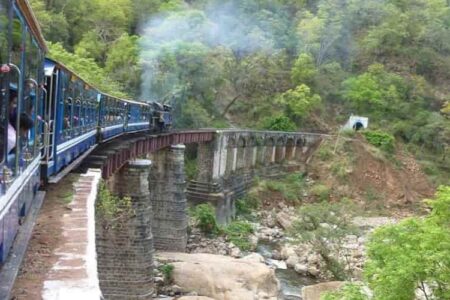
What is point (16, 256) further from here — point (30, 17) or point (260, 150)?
point (260, 150)

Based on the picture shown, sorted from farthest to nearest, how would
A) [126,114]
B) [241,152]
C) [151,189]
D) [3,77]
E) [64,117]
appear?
[241,152]
[151,189]
[126,114]
[64,117]
[3,77]

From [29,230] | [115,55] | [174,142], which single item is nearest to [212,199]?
[174,142]

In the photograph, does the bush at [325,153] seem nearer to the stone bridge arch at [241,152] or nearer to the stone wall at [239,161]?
the stone wall at [239,161]

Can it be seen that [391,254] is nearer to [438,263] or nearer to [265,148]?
[438,263]

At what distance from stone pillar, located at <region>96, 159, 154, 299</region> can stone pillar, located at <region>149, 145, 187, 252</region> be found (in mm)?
7439

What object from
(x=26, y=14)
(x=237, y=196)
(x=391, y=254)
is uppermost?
(x=26, y=14)

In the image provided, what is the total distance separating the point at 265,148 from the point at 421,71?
3251 centimetres

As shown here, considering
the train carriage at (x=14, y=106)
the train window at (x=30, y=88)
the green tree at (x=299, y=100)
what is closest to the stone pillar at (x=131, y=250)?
the train window at (x=30, y=88)

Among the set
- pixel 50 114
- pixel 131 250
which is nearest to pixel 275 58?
pixel 131 250

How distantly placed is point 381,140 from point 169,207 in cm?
3144

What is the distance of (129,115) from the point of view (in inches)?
978

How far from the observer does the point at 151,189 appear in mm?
29297

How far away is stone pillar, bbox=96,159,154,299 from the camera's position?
20547 millimetres

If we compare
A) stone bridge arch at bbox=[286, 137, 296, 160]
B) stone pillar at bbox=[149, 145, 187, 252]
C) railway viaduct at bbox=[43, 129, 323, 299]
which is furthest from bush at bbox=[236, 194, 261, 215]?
stone pillar at bbox=[149, 145, 187, 252]
